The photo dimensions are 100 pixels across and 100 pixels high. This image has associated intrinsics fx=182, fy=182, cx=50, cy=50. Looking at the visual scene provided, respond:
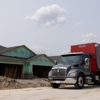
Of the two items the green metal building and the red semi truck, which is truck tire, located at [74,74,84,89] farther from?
the green metal building

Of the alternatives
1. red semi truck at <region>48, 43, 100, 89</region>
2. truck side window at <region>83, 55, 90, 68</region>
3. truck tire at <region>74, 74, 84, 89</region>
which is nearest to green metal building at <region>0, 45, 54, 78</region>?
red semi truck at <region>48, 43, 100, 89</region>

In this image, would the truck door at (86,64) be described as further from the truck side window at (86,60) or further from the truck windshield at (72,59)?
the truck windshield at (72,59)

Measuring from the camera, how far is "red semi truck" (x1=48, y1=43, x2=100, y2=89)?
43.3ft

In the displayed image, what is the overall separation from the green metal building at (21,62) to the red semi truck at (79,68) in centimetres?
1414

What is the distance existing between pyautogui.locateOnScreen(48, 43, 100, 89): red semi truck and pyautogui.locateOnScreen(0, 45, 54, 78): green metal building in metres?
14.1

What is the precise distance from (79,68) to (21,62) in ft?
54.8

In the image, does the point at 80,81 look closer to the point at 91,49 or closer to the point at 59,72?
the point at 59,72

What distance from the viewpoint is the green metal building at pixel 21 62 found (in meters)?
28.8

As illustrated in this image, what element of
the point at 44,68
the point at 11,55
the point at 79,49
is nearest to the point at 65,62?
the point at 79,49

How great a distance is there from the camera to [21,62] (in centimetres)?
2905

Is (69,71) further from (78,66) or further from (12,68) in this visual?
(12,68)

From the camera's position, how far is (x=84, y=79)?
552 inches

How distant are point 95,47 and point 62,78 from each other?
4055 millimetres

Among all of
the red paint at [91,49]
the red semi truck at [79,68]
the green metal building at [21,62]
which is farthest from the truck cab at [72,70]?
the green metal building at [21,62]
